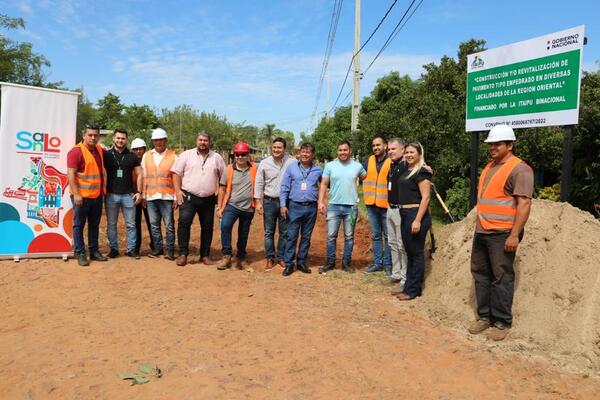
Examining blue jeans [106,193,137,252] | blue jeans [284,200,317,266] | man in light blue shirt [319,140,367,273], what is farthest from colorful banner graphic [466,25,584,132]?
blue jeans [106,193,137,252]

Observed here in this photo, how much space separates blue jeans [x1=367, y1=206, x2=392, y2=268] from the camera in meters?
6.33

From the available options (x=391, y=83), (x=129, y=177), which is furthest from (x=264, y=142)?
(x=129, y=177)

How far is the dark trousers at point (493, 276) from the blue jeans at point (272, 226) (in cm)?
295

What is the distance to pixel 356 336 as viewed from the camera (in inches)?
167

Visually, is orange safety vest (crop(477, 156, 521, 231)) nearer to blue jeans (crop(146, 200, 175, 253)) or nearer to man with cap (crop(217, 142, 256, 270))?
man with cap (crop(217, 142, 256, 270))

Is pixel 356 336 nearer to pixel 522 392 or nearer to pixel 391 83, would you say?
pixel 522 392

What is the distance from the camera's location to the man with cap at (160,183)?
680 cm

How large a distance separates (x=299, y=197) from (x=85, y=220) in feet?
10.0

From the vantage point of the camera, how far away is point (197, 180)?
6.55 metres

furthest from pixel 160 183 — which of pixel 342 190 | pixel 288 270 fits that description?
pixel 342 190

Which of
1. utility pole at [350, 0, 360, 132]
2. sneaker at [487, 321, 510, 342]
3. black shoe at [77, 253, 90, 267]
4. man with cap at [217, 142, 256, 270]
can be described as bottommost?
sneaker at [487, 321, 510, 342]

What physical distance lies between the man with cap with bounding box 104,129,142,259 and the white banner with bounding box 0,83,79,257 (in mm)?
574

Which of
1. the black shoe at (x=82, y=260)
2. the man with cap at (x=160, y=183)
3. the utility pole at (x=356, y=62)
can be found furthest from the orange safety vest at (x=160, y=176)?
the utility pole at (x=356, y=62)

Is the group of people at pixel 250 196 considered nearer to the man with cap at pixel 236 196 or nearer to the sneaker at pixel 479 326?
the man with cap at pixel 236 196
